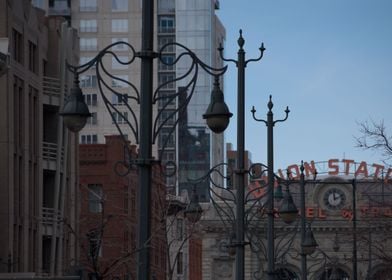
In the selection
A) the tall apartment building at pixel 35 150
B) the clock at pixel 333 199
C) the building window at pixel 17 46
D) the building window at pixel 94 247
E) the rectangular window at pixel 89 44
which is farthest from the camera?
the rectangular window at pixel 89 44

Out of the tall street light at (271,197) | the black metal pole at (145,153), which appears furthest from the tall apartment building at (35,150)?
the black metal pole at (145,153)

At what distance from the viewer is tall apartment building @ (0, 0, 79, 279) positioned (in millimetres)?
55562

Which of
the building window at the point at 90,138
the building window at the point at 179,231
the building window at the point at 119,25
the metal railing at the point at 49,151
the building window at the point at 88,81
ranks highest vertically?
the building window at the point at 119,25

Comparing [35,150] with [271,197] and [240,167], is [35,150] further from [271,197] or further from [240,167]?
[240,167]

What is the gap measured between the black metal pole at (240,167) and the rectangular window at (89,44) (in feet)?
406

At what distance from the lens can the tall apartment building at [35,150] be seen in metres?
55.6

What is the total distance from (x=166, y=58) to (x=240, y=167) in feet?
418

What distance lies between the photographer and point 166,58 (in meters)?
157

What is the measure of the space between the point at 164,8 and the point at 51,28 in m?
99.8

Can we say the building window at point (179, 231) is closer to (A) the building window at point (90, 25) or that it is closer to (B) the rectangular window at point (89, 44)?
(B) the rectangular window at point (89, 44)

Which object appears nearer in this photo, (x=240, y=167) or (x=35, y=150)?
(x=240, y=167)

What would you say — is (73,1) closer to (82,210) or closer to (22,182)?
(82,210)

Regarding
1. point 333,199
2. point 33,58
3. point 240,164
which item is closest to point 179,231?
point 33,58

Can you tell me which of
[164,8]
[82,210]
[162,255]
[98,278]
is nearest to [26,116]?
[82,210]
